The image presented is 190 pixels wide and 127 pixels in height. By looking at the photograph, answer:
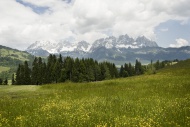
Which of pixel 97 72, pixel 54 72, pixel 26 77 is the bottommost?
pixel 26 77

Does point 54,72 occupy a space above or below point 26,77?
above

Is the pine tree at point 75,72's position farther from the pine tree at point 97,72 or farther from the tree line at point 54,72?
the pine tree at point 97,72

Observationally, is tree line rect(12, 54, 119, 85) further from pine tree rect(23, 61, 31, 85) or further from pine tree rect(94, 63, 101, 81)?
pine tree rect(94, 63, 101, 81)

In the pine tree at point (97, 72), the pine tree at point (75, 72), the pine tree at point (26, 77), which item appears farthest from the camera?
the pine tree at point (97, 72)

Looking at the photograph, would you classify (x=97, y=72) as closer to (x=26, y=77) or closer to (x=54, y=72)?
(x=54, y=72)

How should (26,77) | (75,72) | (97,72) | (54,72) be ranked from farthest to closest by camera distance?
(97,72) < (26,77) < (54,72) < (75,72)

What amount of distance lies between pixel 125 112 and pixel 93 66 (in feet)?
418

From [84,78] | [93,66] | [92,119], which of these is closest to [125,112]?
[92,119]

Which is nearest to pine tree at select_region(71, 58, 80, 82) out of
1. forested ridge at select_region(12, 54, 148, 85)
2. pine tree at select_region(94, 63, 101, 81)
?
forested ridge at select_region(12, 54, 148, 85)

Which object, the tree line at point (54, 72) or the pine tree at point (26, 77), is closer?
the tree line at point (54, 72)

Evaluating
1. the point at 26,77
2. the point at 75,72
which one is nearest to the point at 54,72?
the point at 75,72

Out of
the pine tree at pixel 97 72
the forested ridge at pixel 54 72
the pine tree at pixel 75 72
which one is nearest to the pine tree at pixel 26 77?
the forested ridge at pixel 54 72

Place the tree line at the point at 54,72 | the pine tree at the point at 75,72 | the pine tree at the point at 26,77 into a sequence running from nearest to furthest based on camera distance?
the pine tree at the point at 75,72 < the tree line at the point at 54,72 < the pine tree at the point at 26,77

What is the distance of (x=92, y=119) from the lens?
47.5 feet
